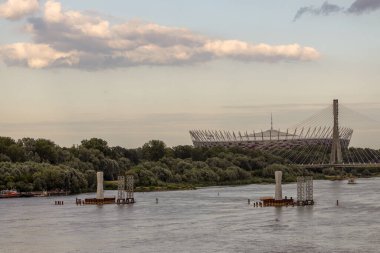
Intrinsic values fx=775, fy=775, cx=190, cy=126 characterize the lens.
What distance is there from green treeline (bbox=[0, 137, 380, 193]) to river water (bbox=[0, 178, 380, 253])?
69.5 feet

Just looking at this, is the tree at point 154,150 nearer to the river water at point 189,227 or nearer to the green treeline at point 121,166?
the green treeline at point 121,166

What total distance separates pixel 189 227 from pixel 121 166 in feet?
272

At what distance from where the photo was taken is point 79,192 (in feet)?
389

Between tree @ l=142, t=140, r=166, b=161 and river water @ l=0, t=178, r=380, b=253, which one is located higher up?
tree @ l=142, t=140, r=166, b=161

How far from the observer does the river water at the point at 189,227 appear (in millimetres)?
53562

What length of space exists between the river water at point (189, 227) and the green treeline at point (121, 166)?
21170 mm

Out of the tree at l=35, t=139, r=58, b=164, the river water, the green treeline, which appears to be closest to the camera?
the river water

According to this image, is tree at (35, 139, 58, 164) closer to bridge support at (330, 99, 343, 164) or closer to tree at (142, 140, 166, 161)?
tree at (142, 140, 166, 161)

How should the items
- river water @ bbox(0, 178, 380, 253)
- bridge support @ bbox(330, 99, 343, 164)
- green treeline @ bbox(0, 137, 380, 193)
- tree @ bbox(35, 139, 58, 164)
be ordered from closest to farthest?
river water @ bbox(0, 178, 380, 253)
green treeline @ bbox(0, 137, 380, 193)
tree @ bbox(35, 139, 58, 164)
bridge support @ bbox(330, 99, 343, 164)

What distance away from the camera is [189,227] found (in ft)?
216

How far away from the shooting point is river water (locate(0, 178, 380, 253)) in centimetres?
5356

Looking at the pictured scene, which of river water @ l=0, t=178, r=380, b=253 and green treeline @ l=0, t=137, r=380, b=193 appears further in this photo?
green treeline @ l=0, t=137, r=380, b=193

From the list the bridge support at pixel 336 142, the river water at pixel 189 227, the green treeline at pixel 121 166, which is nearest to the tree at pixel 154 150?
the green treeline at pixel 121 166

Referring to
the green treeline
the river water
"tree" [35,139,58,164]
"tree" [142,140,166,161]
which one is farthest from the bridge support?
the river water
